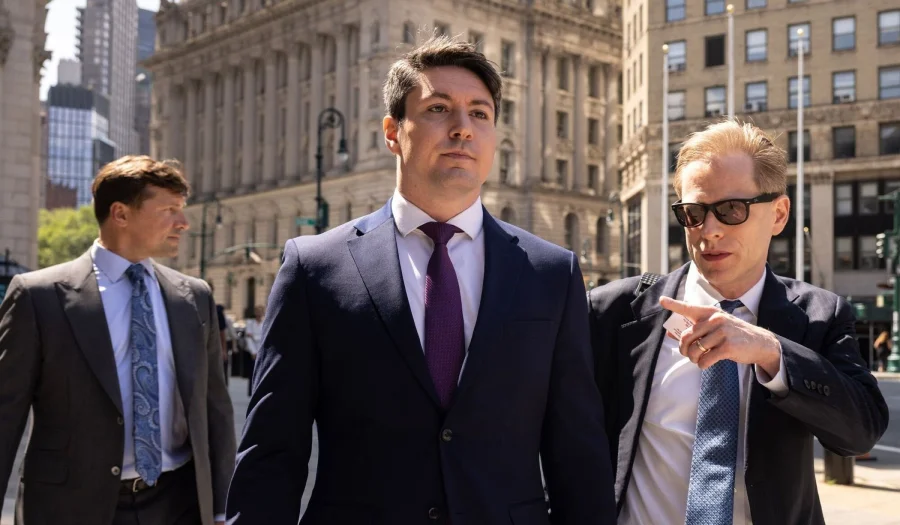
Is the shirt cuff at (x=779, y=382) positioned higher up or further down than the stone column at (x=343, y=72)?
further down

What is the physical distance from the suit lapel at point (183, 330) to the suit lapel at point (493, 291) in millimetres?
2152

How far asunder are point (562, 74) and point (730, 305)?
297ft

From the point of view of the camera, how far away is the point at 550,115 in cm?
9069

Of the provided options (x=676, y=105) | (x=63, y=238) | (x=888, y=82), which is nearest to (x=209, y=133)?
(x=63, y=238)

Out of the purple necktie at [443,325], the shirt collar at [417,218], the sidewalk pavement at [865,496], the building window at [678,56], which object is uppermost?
the building window at [678,56]

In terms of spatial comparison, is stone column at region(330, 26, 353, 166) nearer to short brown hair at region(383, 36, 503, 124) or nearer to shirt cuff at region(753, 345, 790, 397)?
short brown hair at region(383, 36, 503, 124)

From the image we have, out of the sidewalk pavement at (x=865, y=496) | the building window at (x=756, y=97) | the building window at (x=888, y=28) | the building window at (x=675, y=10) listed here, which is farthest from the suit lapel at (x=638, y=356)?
the building window at (x=675, y=10)

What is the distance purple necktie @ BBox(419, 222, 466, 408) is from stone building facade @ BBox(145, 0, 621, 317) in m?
76.4

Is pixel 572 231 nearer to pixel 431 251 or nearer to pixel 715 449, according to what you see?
pixel 715 449

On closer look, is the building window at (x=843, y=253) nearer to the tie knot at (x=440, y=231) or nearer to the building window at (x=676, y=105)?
the building window at (x=676, y=105)

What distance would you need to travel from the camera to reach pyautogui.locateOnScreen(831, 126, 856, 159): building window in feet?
192

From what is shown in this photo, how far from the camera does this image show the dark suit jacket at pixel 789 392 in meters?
3.62

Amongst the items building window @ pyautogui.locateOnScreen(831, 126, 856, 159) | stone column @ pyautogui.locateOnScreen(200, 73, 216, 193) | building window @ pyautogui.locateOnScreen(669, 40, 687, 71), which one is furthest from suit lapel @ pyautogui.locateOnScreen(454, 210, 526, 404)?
stone column @ pyautogui.locateOnScreen(200, 73, 216, 193)

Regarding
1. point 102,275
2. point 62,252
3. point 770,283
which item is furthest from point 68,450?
point 62,252
